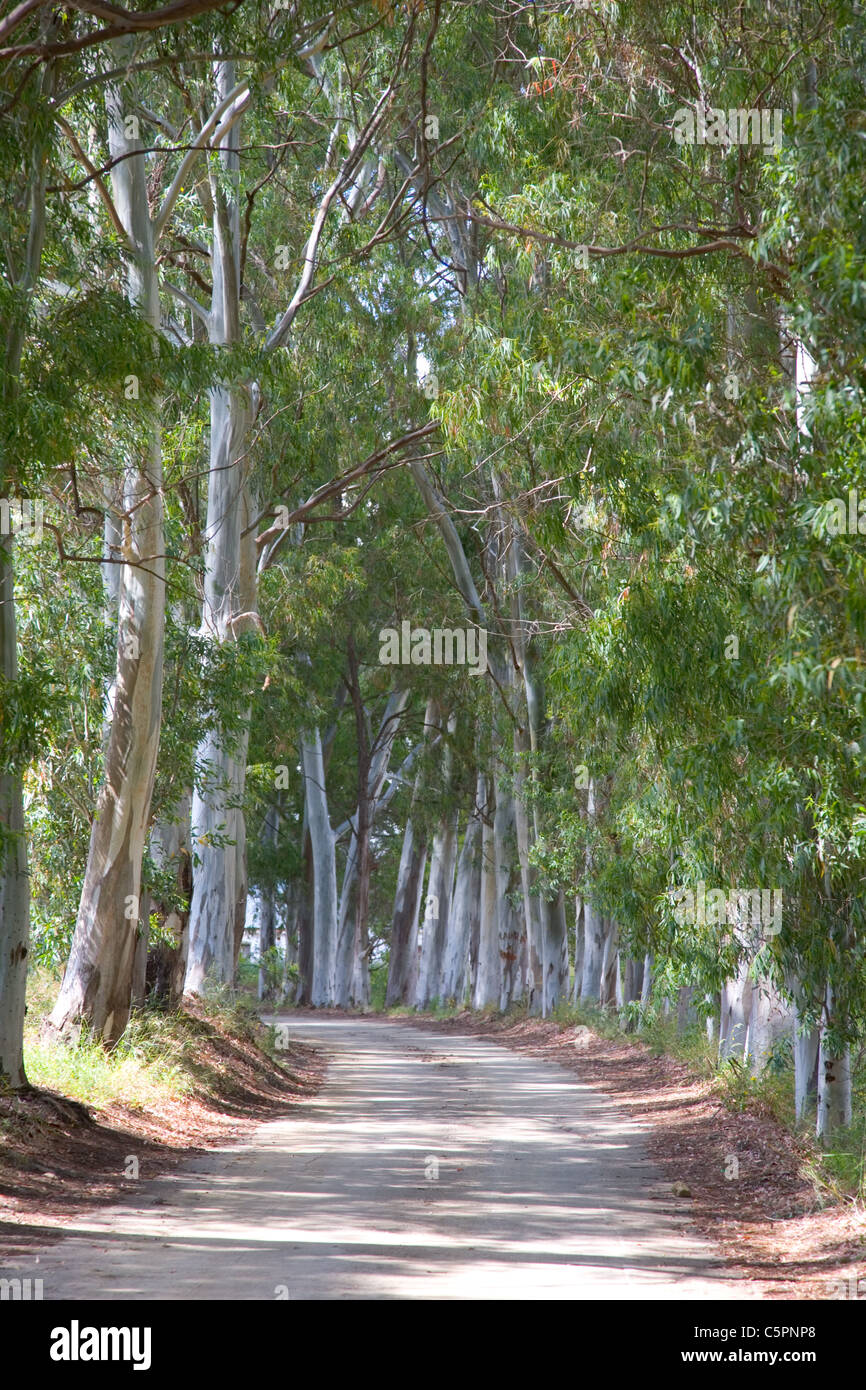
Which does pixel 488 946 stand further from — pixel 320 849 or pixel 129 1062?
pixel 129 1062

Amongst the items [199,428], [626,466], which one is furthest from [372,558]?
[626,466]

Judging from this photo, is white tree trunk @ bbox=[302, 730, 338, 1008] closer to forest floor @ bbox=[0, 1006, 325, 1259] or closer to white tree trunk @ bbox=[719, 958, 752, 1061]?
forest floor @ bbox=[0, 1006, 325, 1259]

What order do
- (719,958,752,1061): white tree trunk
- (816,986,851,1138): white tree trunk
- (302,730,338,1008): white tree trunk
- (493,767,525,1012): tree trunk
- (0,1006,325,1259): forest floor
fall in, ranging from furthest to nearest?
(302,730,338,1008): white tree trunk
(493,767,525,1012): tree trunk
(719,958,752,1061): white tree trunk
(816,986,851,1138): white tree trunk
(0,1006,325,1259): forest floor

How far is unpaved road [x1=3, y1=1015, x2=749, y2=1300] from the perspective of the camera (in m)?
5.44

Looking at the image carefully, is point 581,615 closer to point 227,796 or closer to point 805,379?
point 227,796

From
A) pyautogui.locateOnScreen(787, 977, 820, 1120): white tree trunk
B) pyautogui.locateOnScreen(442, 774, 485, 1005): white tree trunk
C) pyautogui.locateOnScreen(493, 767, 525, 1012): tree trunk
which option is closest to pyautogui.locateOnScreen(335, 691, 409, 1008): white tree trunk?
pyautogui.locateOnScreen(442, 774, 485, 1005): white tree trunk

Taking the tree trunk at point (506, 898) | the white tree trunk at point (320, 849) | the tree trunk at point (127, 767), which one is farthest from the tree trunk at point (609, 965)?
the tree trunk at point (127, 767)

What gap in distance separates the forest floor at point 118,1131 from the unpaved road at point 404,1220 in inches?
8.2

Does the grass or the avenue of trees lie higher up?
the avenue of trees

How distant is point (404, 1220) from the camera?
23.0 feet

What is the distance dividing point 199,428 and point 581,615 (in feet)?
16.1

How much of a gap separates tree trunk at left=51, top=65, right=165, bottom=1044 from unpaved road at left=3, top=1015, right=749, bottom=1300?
1.78 metres

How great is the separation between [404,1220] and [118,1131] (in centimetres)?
295

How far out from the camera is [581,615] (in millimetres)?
14406
